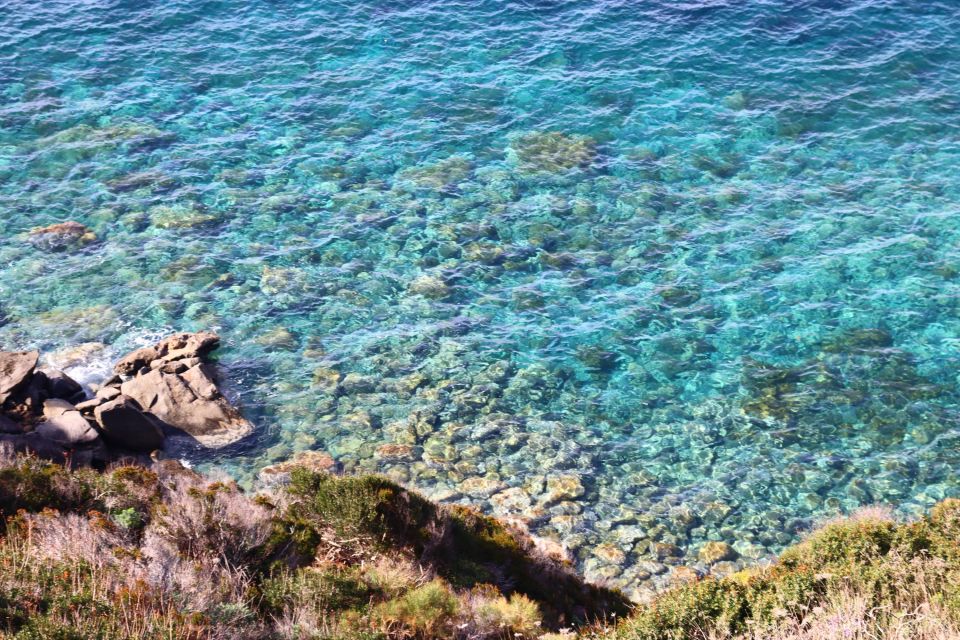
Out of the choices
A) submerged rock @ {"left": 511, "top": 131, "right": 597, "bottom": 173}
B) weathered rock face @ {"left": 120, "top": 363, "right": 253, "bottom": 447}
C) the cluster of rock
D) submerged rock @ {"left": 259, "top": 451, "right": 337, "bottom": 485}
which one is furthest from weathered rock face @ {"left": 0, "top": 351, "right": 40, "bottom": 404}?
submerged rock @ {"left": 511, "top": 131, "right": 597, "bottom": 173}

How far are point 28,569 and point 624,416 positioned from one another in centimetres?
1479

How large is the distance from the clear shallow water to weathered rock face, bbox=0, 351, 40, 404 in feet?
11.0

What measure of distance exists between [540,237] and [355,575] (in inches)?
648

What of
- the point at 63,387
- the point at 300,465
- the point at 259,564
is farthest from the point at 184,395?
the point at 259,564

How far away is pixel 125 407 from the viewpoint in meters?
21.5

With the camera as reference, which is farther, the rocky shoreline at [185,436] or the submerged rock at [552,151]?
the submerged rock at [552,151]

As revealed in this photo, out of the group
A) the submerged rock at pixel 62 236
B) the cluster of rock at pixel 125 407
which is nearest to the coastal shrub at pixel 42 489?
the cluster of rock at pixel 125 407

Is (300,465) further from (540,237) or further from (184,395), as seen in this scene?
(540,237)

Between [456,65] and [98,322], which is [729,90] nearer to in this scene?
[456,65]

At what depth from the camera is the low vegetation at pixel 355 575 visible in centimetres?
1245

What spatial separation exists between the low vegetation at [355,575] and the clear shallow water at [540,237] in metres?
4.04

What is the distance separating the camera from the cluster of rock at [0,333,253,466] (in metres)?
20.4

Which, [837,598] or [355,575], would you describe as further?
[355,575]

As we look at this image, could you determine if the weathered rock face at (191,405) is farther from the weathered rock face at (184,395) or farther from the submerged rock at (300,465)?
the submerged rock at (300,465)
